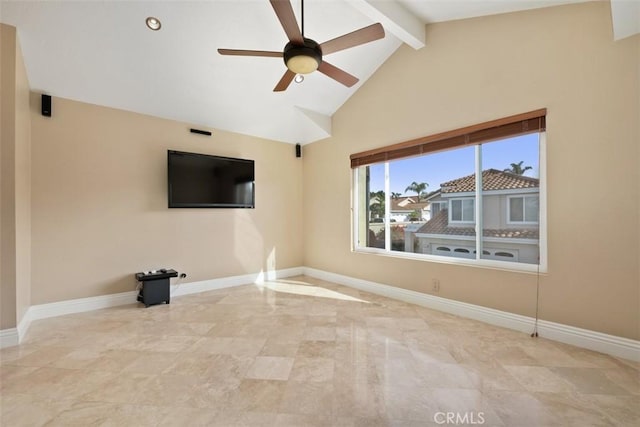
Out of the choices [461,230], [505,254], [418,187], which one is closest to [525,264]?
[505,254]

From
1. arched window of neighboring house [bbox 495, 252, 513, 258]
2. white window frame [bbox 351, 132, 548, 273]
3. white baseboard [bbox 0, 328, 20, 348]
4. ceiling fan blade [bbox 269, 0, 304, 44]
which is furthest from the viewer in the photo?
arched window of neighboring house [bbox 495, 252, 513, 258]

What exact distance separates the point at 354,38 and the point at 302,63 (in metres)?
0.46

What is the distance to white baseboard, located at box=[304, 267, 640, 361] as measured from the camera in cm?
215

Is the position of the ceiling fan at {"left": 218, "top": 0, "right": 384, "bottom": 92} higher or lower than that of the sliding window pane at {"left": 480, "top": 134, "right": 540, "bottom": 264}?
higher

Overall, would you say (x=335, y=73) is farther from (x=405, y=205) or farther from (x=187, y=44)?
(x=405, y=205)

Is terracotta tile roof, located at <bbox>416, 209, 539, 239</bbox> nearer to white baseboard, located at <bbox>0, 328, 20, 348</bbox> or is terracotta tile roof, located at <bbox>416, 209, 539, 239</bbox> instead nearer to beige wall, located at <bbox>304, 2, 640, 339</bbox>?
beige wall, located at <bbox>304, 2, 640, 339</bbox>

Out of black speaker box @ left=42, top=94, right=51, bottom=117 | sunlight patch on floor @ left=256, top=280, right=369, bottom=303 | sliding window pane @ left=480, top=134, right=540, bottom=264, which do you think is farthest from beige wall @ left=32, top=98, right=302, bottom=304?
sliding window pane @ left=480, top=134, right=540, bottom=264

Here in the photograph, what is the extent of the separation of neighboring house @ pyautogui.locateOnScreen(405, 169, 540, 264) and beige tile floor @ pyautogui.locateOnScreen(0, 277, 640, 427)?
794 mm

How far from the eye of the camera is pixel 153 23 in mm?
2697

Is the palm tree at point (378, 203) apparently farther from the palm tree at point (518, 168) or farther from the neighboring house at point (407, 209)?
the palm tree at point (518, 168)

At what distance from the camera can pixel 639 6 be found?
1929 mm

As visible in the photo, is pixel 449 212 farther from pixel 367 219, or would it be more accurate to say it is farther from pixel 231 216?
pixel 231 216

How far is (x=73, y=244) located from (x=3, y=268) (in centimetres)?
89

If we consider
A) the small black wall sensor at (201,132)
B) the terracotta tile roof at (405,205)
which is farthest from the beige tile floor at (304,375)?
the small black wall sensor at (201,132)
